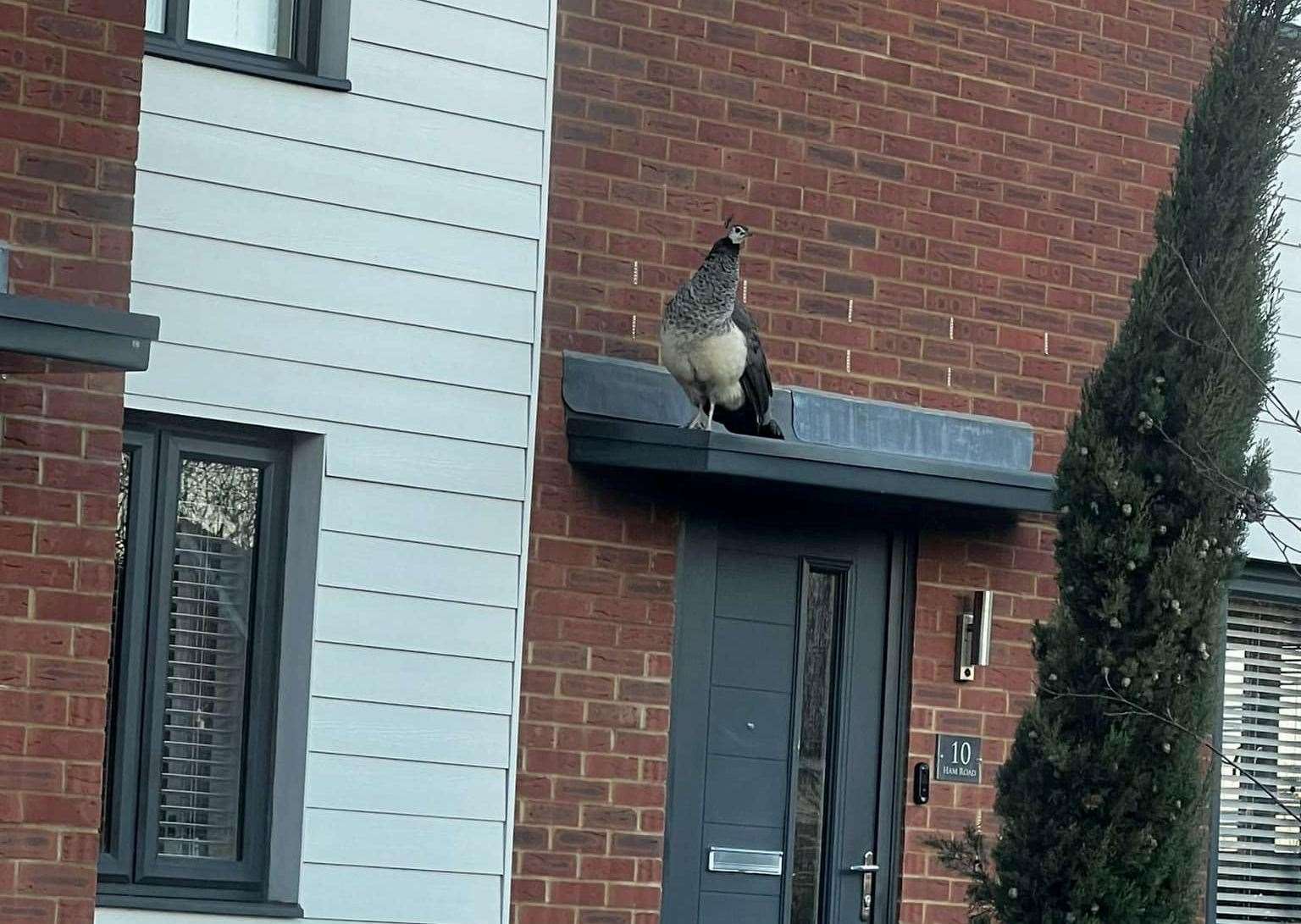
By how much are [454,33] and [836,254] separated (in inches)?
71.0

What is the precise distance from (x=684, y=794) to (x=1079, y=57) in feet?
11.7

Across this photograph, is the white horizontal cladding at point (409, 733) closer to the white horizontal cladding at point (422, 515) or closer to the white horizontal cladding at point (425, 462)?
the white horizontal cladding at point (422, 515)

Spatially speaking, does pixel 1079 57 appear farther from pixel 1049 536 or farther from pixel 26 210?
pixel 26 210

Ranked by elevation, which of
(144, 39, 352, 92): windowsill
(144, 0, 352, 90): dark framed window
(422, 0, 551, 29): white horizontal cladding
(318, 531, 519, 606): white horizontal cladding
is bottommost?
(318, 531, 519, 606): white horizontal cladding

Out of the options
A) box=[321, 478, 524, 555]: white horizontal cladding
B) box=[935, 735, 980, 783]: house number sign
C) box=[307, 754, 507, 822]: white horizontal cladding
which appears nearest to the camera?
box=[307, 754, 507, 822]: white horizontal cladding

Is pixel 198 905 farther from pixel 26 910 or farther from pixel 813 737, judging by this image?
pixel 813 737

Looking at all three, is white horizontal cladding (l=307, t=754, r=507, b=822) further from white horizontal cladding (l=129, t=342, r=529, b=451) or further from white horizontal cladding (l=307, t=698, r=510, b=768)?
white horizontal cladding (l=129, t=342, r=529, b=451)

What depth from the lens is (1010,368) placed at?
9906mm

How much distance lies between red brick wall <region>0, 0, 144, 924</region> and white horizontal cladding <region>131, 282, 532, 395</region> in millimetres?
1404

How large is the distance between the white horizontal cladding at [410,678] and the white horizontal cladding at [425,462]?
0.60 m

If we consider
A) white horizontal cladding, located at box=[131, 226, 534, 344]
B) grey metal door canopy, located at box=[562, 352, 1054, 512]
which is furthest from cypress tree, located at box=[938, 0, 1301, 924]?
white horizontal cladding, located at box=[131, 226, 534, 344]

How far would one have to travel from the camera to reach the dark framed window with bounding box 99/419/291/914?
26.3 ft

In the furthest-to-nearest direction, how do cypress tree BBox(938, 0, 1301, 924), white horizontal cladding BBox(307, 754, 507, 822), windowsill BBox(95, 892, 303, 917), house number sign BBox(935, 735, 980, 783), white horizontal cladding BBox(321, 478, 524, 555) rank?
house number sign BBox(935, 735, 980, 783), white horizontal cladding BBox(321, 478, 524, 555), white horizontal cladding BBox(307, 754, 507, 822), windowsill BBox(95, 892, 303, 917), cypress tree BBox(938, 0, 1301, 924)

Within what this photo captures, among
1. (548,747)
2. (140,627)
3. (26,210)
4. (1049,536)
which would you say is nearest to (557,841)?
(548,747)
